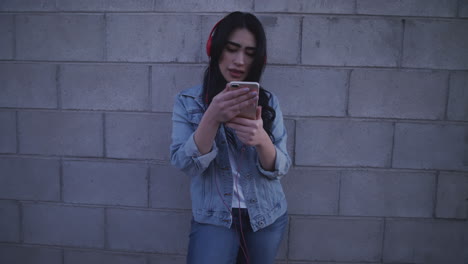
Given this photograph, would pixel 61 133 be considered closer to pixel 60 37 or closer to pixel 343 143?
pixel 60 37

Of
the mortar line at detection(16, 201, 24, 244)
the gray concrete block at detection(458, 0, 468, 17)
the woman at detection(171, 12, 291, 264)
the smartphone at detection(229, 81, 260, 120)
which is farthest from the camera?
the mortar line at detection(16, 201, 24, 244)

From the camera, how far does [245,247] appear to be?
3.64 ft

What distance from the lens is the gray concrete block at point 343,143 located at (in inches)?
67.5

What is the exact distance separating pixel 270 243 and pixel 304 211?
73 cm

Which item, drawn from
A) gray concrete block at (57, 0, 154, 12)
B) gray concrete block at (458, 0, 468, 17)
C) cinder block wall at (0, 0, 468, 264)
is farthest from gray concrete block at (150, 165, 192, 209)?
gray concrete block at (458, 0, 468, 17)

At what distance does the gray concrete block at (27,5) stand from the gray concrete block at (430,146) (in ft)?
7.90

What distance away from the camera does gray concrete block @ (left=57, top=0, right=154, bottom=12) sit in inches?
66.3

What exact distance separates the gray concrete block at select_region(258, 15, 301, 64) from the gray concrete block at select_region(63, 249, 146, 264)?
163 centimetres

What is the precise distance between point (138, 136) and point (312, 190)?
1.21m

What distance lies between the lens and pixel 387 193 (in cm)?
175

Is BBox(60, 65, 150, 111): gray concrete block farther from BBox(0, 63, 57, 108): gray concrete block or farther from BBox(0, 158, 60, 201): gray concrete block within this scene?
BBox(0, 158, 60, 201): gray concrete block

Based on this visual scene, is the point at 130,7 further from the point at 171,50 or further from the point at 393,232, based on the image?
the point at 393,232

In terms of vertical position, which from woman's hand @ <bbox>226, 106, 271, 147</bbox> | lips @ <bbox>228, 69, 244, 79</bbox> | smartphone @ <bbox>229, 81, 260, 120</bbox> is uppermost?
lips @ <bbox>228, 69, 244, 79</bbox>

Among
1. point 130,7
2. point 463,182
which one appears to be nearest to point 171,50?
point 130,7
